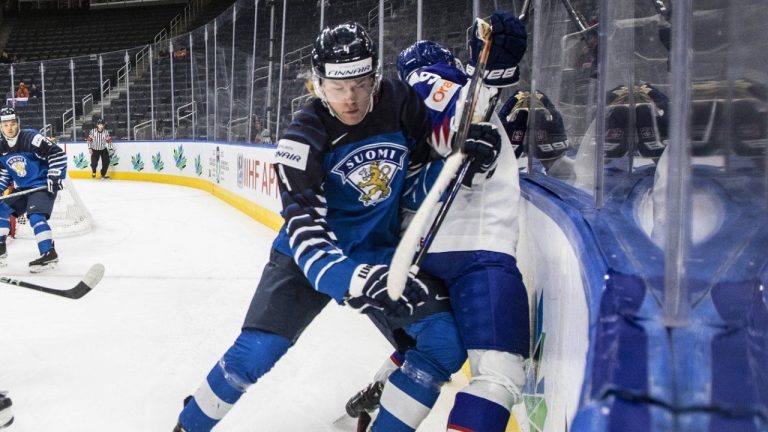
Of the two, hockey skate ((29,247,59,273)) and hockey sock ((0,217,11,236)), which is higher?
hockey sock ((0,217,11,236))

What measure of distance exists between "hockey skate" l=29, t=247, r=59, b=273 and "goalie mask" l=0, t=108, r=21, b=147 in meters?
0.74

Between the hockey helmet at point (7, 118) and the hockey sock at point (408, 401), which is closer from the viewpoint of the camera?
the hockey sock at point (408, 401)

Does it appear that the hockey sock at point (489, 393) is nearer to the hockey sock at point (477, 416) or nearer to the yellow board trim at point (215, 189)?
the hockey sock at point (477, 416)

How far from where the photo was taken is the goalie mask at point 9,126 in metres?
4.32

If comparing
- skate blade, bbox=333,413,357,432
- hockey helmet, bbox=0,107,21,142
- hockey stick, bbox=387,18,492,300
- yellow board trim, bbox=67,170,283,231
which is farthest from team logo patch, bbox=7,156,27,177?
hockey stick, bbox=387,18,492,300

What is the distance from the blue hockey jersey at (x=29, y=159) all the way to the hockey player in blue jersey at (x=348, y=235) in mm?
3334

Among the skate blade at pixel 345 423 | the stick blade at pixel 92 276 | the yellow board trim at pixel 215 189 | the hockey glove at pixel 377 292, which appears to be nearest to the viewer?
the hockey glove at pixel 377 292

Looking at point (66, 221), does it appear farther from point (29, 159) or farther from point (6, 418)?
point (6, 418)

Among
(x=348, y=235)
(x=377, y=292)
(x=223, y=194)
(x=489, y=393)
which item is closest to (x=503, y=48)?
(x=348, y=235)

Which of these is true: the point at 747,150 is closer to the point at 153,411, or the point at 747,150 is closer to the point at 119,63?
the point at 153,411

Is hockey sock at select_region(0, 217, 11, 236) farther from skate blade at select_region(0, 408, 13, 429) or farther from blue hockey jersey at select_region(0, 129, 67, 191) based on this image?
skate blade at select_region(0, 408, 13, 429)

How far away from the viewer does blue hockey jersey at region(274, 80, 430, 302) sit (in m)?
1.44

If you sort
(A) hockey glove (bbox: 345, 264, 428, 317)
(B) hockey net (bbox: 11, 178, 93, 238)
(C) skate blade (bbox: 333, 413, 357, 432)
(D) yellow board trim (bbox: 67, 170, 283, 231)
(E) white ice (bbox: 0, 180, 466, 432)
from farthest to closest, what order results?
1. (D) yellow board trim (bbox: 67, 170, 283, 231)
2. (B) hockey net (bbox: 11, 178, 93, 238)
3. (E) white ice (bbox: 0, 180, 466, 432)
4. (C) skate blade (bbox: 333, 413, 357, 432)
5. (A) hockey glove (bbox: 345, 264, 428, 317)

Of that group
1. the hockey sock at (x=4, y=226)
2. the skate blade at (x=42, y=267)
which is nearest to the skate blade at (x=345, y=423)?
the skate blade at (x=42, y=267)
